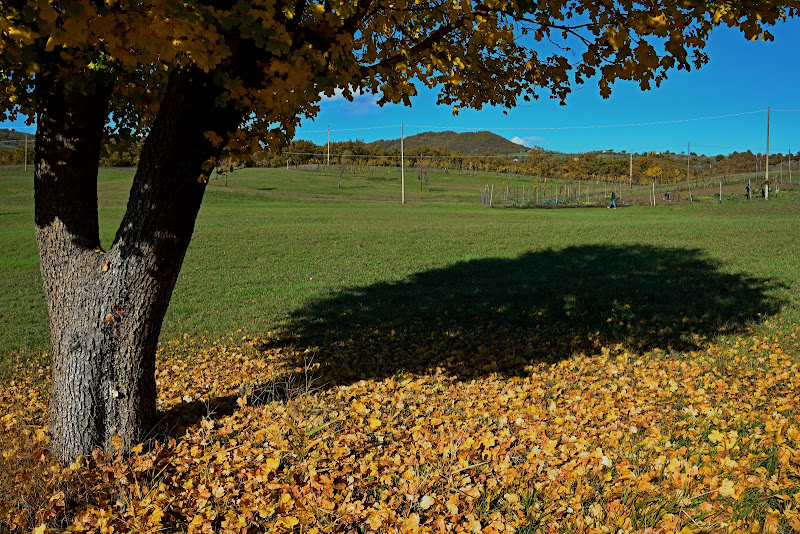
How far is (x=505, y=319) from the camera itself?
7.90 metres

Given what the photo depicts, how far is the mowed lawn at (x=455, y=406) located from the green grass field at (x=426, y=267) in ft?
0.36

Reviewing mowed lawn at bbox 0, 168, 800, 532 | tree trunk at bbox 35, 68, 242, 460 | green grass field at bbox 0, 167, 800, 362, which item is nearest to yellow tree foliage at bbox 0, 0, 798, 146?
tree trunk at bbox 35, 68, 242, 460

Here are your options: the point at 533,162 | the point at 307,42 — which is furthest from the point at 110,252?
the point at 533,162

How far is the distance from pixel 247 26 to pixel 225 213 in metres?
28.8

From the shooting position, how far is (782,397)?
4504 millimetres

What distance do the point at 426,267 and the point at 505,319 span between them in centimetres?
515

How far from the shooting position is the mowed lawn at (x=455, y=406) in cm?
316

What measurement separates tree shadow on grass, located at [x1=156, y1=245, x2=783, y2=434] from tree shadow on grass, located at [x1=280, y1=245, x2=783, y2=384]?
2cm

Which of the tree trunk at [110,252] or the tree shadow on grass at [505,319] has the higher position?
the tree trunk at [110,252]

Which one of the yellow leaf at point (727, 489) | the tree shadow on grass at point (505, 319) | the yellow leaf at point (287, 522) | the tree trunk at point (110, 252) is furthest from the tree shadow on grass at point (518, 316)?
the yellow leaf at point (727, 489)

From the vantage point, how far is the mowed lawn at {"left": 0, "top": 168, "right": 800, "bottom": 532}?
3.16m

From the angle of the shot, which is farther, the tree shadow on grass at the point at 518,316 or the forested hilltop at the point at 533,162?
the forested hilltop at the point at 533,162

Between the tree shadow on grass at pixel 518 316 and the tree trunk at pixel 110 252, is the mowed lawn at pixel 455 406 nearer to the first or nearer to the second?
the tree shadow on grass at pixel 518 316

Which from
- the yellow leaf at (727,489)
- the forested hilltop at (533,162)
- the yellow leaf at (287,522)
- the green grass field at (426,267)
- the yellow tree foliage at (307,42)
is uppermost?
the forested hilltop at (533,162)
